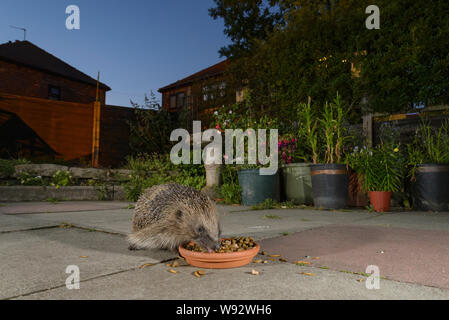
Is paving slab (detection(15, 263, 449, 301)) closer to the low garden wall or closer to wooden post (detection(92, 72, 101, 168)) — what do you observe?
the low garden wall

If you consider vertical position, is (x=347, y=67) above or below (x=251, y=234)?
above

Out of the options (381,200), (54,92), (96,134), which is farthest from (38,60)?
(381,200)

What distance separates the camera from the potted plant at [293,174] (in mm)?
5699

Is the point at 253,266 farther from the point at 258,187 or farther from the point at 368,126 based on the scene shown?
the point at 368,126

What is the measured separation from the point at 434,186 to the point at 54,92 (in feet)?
69.5

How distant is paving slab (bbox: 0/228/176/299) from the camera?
1.57m

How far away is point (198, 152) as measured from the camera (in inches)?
306

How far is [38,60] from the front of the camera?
20.2m

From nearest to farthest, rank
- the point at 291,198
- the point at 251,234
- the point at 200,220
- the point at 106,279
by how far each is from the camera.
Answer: the point at 106,279 → the point at 200,220 → the point at 251,234 → the point at 291,198

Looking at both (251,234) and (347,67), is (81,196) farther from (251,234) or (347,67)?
(347,67)

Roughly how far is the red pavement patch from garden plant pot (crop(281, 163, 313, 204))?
99.7 inches

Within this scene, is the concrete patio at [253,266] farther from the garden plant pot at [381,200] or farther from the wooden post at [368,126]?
the wooden post at [368,126]
